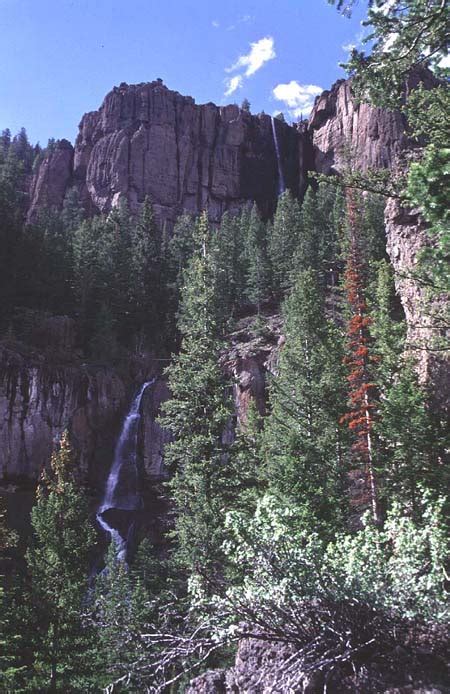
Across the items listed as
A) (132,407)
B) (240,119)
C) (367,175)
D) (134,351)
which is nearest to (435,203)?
(367,175)

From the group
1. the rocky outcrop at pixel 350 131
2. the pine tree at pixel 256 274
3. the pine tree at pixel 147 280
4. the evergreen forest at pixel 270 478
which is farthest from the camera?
the rocky outcrop at pixel 350 131

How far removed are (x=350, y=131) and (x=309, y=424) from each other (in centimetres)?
6513

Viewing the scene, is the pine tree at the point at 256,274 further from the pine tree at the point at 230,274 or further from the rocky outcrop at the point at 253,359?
the rocky outcrop at the point at 253,359

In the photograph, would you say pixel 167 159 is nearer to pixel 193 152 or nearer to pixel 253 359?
pixel 193 152

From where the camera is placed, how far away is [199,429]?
1593 centimetres

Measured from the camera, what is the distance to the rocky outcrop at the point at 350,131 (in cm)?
6594

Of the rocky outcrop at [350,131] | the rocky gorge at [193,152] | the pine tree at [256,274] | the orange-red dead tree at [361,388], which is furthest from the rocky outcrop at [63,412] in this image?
the rocky outcrop at [350,131]

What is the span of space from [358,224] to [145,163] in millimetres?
56120

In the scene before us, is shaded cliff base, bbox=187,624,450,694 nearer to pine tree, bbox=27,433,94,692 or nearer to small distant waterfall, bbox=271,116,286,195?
pine tree, bbox=27,433,94,692

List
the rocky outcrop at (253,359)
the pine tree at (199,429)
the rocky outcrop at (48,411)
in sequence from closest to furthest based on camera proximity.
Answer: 1. the pine tree at (199,429)
2. the rocky outcrop at (48,411)
3. the rocky outcrop at (253,359)

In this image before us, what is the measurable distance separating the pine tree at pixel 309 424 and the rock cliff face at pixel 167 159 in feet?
173

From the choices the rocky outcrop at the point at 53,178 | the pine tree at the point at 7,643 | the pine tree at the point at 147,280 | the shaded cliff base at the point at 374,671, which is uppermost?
the rocky outcrop at the point at 53,178

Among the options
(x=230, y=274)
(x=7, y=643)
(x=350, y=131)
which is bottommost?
(x=7, y=643)

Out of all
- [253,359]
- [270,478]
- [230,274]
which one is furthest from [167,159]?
[270,478]
